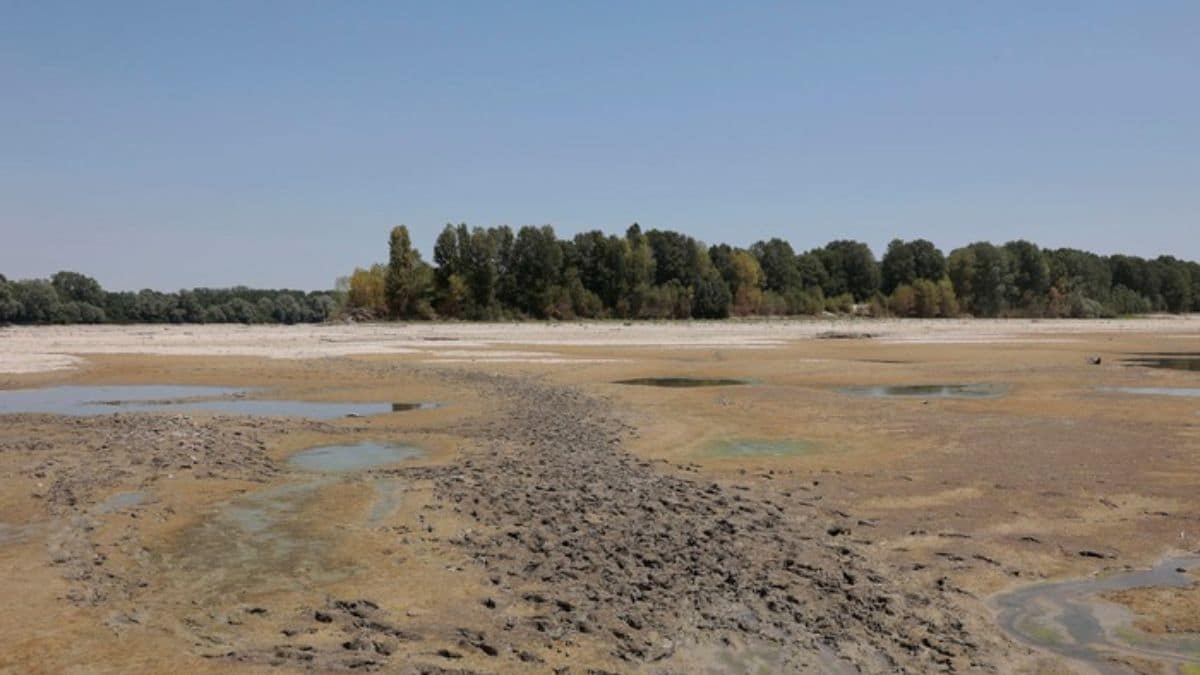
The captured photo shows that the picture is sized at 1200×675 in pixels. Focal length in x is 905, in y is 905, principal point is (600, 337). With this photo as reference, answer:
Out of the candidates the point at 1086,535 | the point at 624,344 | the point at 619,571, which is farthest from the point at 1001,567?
the point at 624,344

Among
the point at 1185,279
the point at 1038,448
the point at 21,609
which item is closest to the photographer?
the point at 21,609

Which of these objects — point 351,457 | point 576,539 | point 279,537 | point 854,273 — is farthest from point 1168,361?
point 854,273

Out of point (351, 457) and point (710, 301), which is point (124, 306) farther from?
point (351, 457)

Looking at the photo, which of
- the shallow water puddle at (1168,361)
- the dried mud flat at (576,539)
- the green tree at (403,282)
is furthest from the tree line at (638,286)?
the dried mud flat at (576,539)

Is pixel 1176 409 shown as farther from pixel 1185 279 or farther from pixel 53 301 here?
pixel 1185 279

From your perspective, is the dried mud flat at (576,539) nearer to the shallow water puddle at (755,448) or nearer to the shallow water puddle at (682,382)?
the shallow water puddle at (755,448)

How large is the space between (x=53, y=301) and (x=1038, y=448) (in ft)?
420

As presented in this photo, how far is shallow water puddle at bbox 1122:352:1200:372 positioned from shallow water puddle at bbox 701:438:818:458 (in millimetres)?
34257

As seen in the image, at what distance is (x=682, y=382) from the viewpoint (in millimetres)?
38344

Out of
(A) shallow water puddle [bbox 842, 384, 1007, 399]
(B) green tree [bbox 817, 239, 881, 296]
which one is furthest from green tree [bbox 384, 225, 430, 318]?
(A) shallow water puddle [bbox 842, 384, 1007, 399]

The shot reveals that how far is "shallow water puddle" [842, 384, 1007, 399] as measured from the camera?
3250 centimetres

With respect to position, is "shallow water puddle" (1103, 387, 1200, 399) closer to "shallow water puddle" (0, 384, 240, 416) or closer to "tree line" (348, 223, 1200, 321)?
"shallow water puddle" (0, 384, 240, 416)

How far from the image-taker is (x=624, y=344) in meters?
68.1

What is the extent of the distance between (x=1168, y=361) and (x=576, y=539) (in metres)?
51.7
